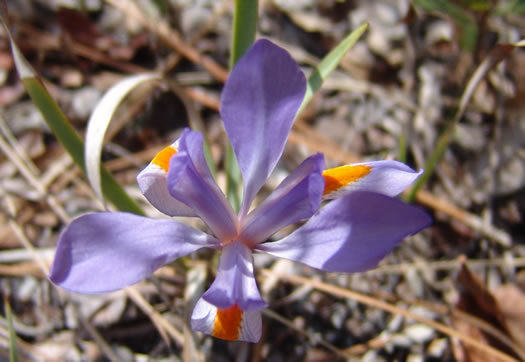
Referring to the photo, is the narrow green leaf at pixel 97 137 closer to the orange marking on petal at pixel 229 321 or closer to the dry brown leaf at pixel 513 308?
the orange marking on petal at pixel 229 321

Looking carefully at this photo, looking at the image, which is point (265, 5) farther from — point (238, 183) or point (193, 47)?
point (238, 183)

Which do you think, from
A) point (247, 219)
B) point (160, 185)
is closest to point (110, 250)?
point (160, 185)

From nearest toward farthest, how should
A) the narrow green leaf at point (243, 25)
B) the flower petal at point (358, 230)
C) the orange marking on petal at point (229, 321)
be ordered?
1. the flower petal at point (358, 230)
2. the orange marking on petal at point (229, 321)
3. the narrow green leaf at point (243, 25)

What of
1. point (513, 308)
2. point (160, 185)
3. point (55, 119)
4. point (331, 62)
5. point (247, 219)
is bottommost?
point (513, 308)

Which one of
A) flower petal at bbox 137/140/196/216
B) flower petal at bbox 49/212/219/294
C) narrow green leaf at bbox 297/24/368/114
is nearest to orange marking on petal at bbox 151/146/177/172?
flower petal at bbox 137/140/196/216

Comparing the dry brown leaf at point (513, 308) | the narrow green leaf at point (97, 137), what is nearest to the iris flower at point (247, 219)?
the narrow green leaf at point (97, 137)

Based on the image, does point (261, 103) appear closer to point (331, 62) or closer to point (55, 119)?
point (331, 62)
